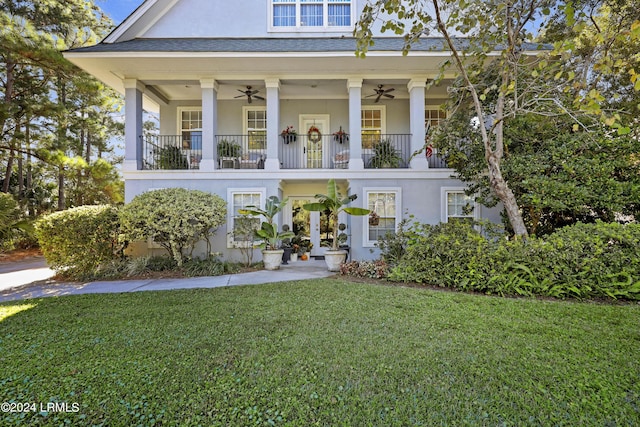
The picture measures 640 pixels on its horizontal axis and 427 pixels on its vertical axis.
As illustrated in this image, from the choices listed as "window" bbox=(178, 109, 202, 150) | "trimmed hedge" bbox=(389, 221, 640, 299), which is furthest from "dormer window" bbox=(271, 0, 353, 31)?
"trimmed hedge" bbox=(389, 221, 640, 299)

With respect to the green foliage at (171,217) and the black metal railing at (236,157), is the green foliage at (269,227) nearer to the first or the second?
the green foliage at (171,217)

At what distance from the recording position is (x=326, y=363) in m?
3.11

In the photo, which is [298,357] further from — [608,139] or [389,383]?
[608,139]

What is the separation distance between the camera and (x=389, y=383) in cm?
277

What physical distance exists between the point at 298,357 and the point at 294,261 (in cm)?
741

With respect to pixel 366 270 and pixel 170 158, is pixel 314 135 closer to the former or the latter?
pixel 170 158

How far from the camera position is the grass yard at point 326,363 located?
7.86ft

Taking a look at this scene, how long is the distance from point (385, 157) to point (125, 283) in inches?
323

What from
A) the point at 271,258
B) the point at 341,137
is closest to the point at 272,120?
the point at 341,137

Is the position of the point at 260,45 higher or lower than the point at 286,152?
higher

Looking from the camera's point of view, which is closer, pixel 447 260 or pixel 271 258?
pixel 447 260

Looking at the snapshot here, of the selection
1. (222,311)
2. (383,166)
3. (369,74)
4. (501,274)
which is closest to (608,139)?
(501,274)

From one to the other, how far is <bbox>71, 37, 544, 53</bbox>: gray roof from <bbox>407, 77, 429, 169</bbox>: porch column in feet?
3.40

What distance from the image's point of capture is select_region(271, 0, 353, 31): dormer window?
10625 millimetres
